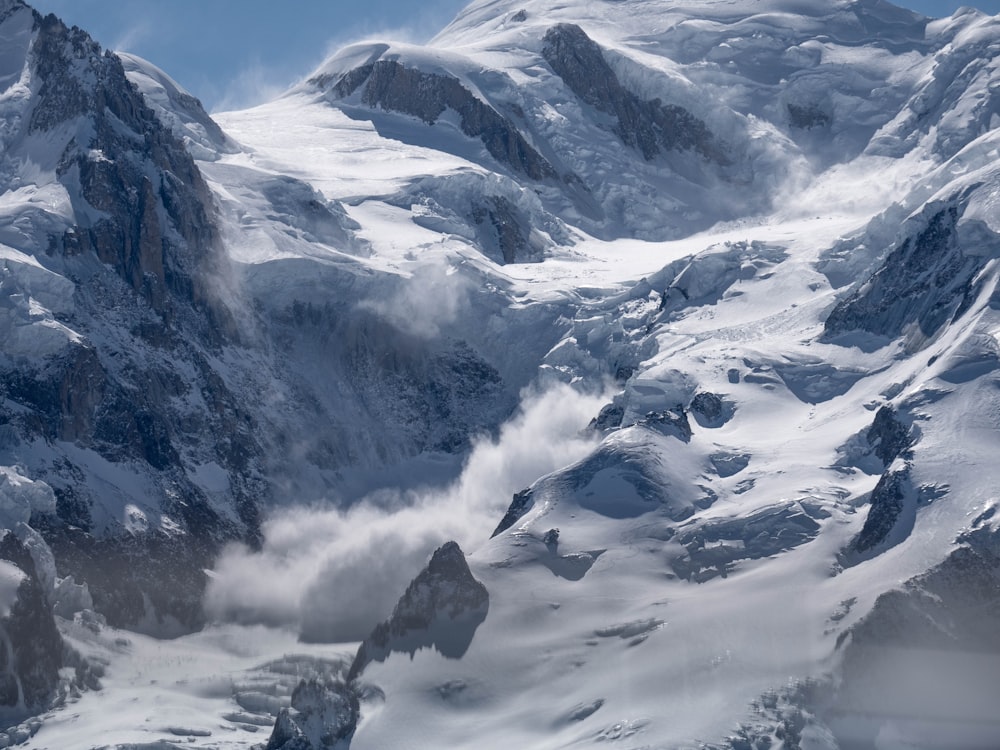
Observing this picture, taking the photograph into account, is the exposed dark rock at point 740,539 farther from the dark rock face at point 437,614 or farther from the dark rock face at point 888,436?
the dark rock face at point 437,614

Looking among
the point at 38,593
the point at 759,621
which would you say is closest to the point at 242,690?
the point at 38,593

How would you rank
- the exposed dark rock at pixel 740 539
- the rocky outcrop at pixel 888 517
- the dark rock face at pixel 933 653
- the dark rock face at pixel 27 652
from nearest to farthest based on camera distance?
the dark rock face at pixel 933 653 → the rocky outcrop at pixel 888 517 → the dark rock face at pixel 27 652 → the exposed dark rock at pixel 740 539

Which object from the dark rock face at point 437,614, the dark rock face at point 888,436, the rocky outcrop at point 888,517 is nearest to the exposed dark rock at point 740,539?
the rocky outcrop at point 888,517

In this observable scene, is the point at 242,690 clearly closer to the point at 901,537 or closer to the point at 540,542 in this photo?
the point at 540,542

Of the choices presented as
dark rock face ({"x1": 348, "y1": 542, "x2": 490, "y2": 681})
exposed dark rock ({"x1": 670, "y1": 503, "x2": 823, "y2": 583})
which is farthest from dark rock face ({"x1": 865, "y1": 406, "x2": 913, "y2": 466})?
dark rock face ({"x1": 348, "y1": 542, "x2": 490, "y2": 681})

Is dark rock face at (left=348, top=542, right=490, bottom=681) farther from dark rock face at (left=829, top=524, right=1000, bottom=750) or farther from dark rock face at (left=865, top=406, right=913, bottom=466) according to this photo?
dark rock face at (left=865, top=406, right=913, bottom=466)

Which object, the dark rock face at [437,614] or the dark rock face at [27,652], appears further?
the dark rock face at [27,652]
